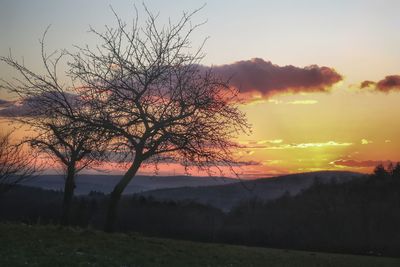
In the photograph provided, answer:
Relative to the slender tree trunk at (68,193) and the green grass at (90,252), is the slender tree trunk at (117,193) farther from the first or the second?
the slender tree trunk at (68,193)

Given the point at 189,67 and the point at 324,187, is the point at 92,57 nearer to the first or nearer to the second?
the point at 189,67

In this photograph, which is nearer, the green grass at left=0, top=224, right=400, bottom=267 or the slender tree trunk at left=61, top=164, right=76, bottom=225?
the green grass at left=0, top=224, right=400, bottom=267

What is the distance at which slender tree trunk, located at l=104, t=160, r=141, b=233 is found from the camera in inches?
1023

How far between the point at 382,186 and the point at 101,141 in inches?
3134

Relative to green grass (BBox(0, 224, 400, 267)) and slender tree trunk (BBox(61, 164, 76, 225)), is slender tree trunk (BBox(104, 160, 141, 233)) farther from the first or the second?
slender tree trunk (BBox(61, 164, 76, 225))

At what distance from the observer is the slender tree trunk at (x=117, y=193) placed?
85.3ft

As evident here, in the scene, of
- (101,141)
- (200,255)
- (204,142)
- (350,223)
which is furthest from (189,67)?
(350,223)

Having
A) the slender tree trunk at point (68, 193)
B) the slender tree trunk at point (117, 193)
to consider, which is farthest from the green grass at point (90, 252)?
the slender tree trunk at point (68, 193)

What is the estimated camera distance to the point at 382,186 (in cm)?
9356

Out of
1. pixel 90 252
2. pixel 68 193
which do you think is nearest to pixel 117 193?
pixel 90 252

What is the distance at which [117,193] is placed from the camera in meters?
25.9

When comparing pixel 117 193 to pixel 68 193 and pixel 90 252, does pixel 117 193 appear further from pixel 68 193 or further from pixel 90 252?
pixel 68 193

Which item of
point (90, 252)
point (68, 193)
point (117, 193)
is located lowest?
point (90, 252)

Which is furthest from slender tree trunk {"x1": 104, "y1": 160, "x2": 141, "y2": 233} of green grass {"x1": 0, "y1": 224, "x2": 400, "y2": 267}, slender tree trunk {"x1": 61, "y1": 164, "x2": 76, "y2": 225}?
slender tree trunk {"x1": 61, "y1": 164, "x2": 76, "y2": 225}
